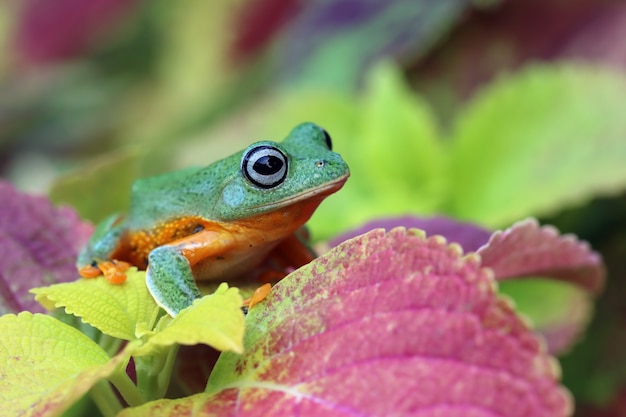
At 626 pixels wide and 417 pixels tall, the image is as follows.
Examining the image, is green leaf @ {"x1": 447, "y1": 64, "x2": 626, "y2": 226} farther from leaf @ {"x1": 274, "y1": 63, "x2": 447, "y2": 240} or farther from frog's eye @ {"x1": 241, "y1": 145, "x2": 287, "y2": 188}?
frog's eye @ {"x1": 241, "y1": 145, "x2": 287, "y2": 188}

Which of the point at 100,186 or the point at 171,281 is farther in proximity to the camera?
the point at 100,186

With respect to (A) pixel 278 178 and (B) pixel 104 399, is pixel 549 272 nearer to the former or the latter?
(A) pixel 278 178

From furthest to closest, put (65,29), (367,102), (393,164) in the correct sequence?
(65,29), (367,102), (393,164)

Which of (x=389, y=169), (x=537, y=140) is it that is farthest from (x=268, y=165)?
(x=537, y=140)

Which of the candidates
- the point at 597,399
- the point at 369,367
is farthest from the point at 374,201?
the point at 369,367

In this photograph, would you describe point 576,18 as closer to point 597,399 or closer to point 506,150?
point 506,150

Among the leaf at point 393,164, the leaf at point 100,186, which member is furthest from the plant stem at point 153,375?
the leaf at point 393,164

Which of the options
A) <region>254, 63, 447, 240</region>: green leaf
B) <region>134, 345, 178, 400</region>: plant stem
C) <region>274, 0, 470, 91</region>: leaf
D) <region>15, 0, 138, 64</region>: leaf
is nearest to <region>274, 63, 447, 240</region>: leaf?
<region>254, 63, 447, 240</region>: green leaf

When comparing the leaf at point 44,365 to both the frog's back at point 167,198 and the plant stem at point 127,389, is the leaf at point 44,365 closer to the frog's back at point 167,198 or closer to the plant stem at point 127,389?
the plant stem at point 127,389
